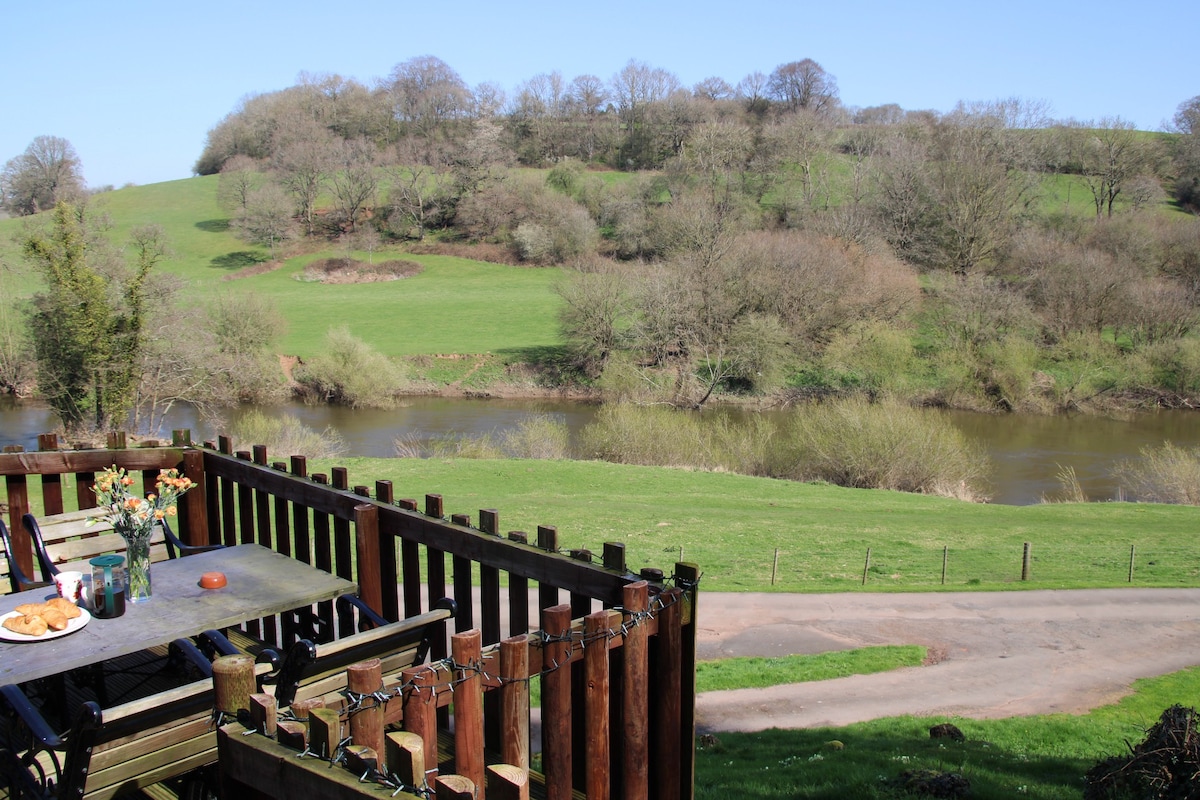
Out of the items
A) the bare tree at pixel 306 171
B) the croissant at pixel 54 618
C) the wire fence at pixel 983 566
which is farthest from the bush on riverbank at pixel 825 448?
the bare tree at pixel 306 171

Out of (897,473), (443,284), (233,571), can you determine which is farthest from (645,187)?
(233,571)

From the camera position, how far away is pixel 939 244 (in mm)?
66625

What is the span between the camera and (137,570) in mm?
5141

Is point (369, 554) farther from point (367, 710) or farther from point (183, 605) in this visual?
point (367, 710)

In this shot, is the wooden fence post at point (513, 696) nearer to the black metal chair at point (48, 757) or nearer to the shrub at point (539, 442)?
the black metal chair at point (48, 757)

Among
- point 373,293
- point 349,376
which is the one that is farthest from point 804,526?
point 373,293

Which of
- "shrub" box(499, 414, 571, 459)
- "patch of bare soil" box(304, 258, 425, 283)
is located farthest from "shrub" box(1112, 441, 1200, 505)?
"patch of bare soil" box(304, 258, 425, 283)

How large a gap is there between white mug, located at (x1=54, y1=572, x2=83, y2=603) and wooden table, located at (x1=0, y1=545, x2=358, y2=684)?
6.9 inches

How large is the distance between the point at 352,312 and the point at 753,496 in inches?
1791

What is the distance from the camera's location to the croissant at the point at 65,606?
464cm

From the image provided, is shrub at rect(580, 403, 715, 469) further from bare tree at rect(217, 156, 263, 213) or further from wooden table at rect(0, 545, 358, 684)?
bare tree at rect(217, 156, 263, 213)

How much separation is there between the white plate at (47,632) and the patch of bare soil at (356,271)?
73.7 meters

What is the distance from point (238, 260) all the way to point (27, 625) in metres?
80.9

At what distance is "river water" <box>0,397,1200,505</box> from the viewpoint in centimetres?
3250
